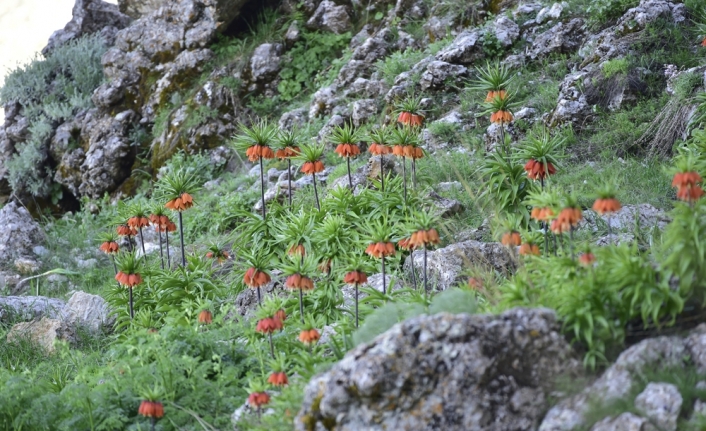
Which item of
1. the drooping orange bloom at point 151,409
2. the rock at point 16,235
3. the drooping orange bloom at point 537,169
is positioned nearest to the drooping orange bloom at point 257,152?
the drooping orange bloom at point 537,169

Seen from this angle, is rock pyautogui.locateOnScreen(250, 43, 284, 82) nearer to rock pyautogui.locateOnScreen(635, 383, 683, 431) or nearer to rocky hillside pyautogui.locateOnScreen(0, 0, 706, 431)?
rocky hillside pyautogui.locateOnScreen(0, 0, 706, 431)

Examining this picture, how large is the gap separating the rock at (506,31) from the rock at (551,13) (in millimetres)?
341

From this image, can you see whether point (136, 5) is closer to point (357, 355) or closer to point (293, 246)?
point (293, 246)

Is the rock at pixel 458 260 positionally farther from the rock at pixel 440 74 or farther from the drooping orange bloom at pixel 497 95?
the rock at pixel 440 74

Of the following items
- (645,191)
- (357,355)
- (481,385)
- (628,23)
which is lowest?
(645,191)

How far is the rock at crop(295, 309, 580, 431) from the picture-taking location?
3803mm

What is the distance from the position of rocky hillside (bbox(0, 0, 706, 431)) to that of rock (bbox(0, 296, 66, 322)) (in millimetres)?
40

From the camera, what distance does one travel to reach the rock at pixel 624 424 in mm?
3514

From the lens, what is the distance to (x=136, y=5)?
1595cm

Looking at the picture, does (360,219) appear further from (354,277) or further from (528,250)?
(528,250)

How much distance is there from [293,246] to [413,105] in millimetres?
1775

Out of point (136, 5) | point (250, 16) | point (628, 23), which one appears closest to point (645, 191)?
point (628, 23)

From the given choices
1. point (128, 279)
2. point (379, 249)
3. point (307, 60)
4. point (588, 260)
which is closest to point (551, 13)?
point (307, 60)

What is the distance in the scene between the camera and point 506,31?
10984mm
